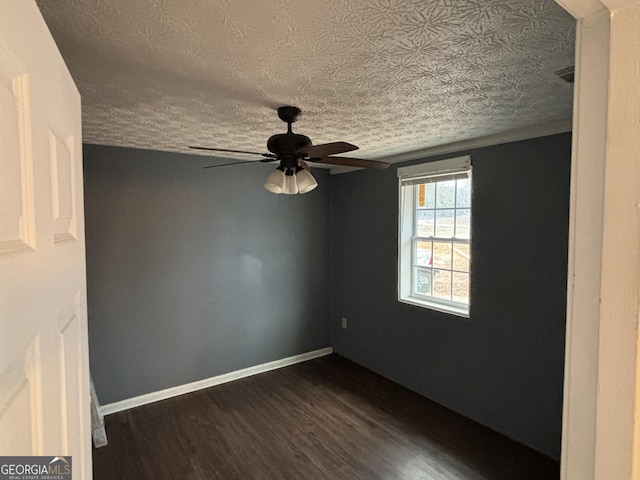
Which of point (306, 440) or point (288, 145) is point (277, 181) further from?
point (306, 440)

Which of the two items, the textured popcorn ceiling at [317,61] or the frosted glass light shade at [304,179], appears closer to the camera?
the textured popcorn ceiling at [317,61]

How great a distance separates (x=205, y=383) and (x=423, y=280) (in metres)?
2.39

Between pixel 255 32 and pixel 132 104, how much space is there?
3.55ft

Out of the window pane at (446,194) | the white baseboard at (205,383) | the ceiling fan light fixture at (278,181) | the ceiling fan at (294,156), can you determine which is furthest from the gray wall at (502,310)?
the ceiling fan light fixture at (278,181)

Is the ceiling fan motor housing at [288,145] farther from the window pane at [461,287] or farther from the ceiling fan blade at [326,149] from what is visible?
the window pane at [461,287]

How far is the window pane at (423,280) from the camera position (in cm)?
340

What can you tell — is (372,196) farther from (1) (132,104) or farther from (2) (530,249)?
(1) (132,104)

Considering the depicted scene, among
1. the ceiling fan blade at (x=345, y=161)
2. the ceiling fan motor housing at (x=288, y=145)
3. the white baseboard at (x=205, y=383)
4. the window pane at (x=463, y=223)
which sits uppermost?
the ceiling fan motor housing at (x=288, y=145)

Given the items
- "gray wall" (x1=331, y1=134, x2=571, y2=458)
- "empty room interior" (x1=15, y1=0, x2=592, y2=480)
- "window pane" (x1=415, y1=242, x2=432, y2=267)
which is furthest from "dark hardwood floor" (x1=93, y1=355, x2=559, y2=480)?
"window pane" (x1=415, y1=242, x2=432, y2=267)

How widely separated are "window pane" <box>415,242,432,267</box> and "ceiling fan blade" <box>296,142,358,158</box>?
1939 millimetres

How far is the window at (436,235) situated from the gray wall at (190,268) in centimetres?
112

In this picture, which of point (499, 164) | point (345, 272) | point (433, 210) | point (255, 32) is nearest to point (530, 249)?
point (499, 164)

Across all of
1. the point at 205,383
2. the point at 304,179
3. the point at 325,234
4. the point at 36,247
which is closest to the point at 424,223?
the point at 325,234

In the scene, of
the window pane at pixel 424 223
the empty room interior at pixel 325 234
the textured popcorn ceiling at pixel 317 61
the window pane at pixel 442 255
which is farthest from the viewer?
the window pane at pixel 424 223
